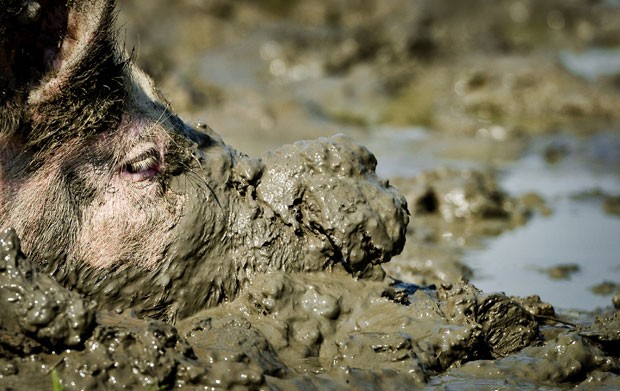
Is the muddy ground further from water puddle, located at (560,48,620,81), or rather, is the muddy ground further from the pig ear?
the pig ear

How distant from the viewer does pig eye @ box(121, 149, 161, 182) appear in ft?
13.5

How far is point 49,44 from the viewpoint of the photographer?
373cm

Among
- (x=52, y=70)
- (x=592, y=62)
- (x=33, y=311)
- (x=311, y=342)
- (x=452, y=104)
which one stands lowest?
(x=33, y=311)

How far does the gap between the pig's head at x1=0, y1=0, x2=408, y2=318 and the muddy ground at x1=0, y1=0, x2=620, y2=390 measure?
0.17 meters

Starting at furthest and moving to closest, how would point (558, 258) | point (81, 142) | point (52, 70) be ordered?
point (558, 258) → point (81, 142) → point (52, 70)

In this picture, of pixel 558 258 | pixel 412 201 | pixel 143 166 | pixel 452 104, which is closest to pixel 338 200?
pixel 143 166

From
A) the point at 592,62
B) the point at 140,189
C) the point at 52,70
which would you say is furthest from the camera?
the point at 592,62

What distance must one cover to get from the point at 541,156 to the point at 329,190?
747 cm

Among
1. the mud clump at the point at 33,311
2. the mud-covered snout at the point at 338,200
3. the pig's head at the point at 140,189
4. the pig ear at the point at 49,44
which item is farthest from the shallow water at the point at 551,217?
the pig ear at the point at 49,44

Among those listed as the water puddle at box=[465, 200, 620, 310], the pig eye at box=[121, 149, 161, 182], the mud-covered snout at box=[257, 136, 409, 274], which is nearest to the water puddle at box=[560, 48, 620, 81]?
the water puddle at box=[465, 200, 620, 310]

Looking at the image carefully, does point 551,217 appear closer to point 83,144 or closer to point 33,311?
point 83,144

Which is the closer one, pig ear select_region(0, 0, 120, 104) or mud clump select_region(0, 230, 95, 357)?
mud clump select_region(0, 230, 95, 357)

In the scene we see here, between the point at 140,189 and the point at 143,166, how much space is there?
0.33 ft

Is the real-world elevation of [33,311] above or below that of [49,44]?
below
